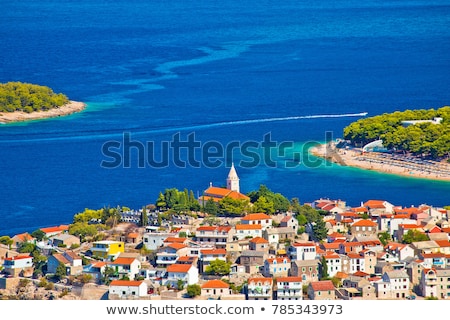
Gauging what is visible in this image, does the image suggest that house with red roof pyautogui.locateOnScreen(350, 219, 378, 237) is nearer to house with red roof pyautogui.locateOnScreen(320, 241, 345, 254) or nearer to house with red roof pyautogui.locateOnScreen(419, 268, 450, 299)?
house with red roof pyautogui.locateOnScreen(320, 241, 345, 254)

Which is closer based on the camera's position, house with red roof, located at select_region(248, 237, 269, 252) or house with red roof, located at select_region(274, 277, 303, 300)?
house with red roof, located at select_region(274, 277, 303, 300)

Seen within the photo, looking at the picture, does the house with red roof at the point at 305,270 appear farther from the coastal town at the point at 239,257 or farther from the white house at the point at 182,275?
the white house at the point at 182,275

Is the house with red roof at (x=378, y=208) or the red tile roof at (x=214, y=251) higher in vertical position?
the house with red roof at (x=378, y=208)

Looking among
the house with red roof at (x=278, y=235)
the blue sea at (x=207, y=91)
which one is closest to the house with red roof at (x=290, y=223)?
the house with red roof at (x=278, y=235)

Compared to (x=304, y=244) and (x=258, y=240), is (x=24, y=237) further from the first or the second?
(x=304, y=244)

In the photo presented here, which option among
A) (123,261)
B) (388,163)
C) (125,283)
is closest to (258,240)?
(123,261)

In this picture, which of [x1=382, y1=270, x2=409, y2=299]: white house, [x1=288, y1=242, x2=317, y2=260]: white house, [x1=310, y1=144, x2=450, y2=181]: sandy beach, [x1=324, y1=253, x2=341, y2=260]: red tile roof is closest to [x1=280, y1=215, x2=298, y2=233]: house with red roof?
[x1=288, y1=242, x2=317, y2=260]: white house

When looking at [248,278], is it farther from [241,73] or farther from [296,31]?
[296,31]
